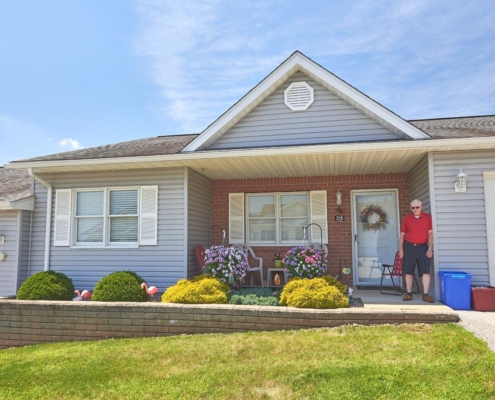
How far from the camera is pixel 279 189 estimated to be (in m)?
9.48

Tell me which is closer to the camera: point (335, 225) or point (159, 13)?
point (159, 13)

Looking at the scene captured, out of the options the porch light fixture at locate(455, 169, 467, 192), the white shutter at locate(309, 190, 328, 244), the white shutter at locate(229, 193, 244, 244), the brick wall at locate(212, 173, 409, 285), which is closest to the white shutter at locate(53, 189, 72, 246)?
the brick wall at locate(212, 173, 409, 285)

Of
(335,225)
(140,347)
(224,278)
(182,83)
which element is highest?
(182,83)

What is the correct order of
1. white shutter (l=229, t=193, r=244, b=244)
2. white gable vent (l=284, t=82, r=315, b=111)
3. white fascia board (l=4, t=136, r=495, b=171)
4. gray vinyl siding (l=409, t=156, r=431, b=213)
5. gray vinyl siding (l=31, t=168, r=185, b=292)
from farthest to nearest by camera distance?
white shutter (l=229, t=193, r=244, b=244) → gray vinyl siding (l=31, t=168, r=185, b=292) → white gable vent (l=284, t=82, r=315, b=111) → gray vinyl siding (l=409, t=156, r=431, b=213) → white fascia board (l=4, t=136, r=495, b=171)

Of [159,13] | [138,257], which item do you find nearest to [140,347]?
[138,257]

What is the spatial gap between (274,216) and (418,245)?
3708mm

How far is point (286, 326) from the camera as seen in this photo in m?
5.52

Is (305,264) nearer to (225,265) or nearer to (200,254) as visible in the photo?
(225,265)

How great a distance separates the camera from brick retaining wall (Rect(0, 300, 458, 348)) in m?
5.41

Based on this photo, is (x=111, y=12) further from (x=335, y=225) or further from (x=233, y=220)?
(x=335, y=225)

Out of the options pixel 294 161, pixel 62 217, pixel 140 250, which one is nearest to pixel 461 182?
pixel 294 161

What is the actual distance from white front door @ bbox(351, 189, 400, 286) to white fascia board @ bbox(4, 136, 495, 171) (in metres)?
2.48

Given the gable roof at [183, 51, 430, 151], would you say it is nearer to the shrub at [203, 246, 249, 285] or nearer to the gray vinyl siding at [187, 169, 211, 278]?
the gray vinyl siding at [187, 169, 211, 278]

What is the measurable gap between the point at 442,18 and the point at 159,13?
20.9ft
